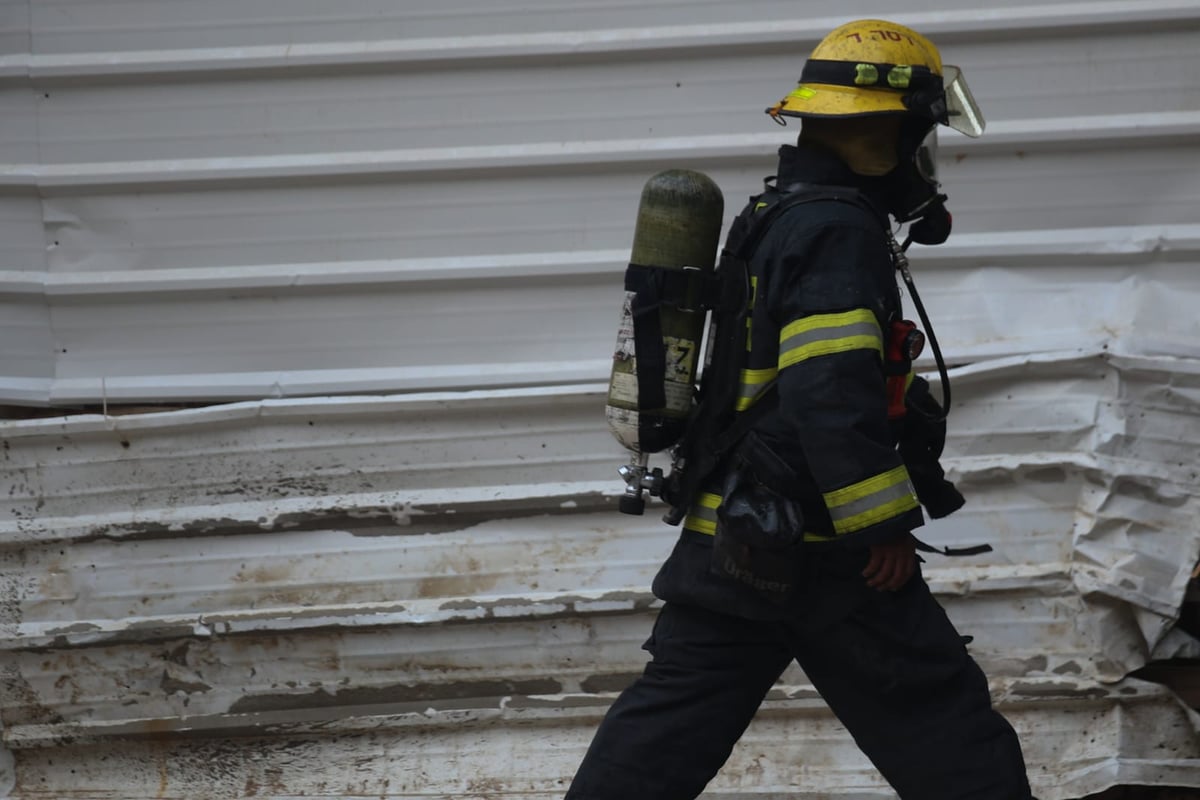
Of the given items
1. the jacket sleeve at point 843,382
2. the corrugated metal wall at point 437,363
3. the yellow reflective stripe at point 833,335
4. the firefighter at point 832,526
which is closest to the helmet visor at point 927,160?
the firefighter at point 832,526

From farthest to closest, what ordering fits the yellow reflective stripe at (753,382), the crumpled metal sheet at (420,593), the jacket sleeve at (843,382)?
the crumpled metal sheet at (420,593) → the yellow reflective stripe at (753,382) → the jacket sleeve at (843,382)

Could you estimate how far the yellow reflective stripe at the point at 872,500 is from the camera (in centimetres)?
243

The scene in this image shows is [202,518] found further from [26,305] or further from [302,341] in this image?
[26,305]

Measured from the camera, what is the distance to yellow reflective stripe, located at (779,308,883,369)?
2.45m

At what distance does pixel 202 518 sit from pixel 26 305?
905 millimetres

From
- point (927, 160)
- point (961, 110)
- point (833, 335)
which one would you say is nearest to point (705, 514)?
point (833, 335)

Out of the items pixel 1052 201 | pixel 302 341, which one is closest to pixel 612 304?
pixel 302 341

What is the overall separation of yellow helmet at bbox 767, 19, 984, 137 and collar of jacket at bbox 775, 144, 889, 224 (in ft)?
0.33

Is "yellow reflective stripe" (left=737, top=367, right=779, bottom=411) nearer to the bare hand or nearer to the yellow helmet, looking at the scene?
the bare hand

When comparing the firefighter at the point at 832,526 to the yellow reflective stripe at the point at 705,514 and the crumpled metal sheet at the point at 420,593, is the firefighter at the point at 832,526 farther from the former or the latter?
the crumpled metal sheet at the point at 420,593

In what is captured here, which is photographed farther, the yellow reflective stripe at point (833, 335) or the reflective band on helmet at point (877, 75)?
the reflective band on helmet at point (877, 75)

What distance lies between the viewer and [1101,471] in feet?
12.5

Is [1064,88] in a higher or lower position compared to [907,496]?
higher

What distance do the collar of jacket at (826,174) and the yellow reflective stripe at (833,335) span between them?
0.32 meters
